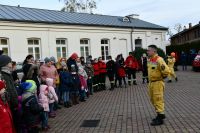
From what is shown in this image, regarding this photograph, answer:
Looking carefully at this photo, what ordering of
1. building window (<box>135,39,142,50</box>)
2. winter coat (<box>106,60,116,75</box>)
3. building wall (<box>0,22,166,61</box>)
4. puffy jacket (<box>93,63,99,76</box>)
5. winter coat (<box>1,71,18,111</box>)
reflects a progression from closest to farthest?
winter coat (<box>1,71,18,111</box>) < puffy jacket (<box>93,63,99,76</box>) < winter coat (<box>106,60,116,75</box>) < building wall (<box>0,22,166,61</box>) < building window (<box>135,39,142,50</box>)

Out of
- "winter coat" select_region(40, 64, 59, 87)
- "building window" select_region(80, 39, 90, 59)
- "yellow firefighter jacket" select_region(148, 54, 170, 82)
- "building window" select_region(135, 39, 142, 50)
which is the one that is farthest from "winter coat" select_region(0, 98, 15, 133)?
"building window" select_region(135, 39, 142, 50)

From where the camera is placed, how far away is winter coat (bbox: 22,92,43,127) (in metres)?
7.84

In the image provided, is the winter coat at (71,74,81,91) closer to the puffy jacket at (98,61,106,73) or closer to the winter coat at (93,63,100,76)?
the winter coat at (93,63,100,76)

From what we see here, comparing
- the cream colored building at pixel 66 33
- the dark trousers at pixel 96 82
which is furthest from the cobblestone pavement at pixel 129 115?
the cream colored building at pixel 66 33

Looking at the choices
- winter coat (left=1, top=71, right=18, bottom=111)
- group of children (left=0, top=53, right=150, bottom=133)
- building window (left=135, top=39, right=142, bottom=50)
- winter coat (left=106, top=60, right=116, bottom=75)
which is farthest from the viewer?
building window (left=135, top=39, right=142, bottom=50)

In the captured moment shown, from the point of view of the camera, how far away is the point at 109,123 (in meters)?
10.6

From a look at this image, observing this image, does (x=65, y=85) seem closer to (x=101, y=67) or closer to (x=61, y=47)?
(x=101, y=67)

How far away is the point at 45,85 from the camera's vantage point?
35.0ft

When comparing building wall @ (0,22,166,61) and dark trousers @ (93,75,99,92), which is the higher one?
building wall @ (0,22,166,61)

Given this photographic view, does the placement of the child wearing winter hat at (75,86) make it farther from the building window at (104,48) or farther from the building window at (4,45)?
the building window at (104,48)

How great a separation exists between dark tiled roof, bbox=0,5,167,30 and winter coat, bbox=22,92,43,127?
58.5 ft

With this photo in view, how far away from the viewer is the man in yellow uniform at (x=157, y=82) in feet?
32.9

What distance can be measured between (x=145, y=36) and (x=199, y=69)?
9144 mm

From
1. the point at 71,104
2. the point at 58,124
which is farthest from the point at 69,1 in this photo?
the point at 58,124
